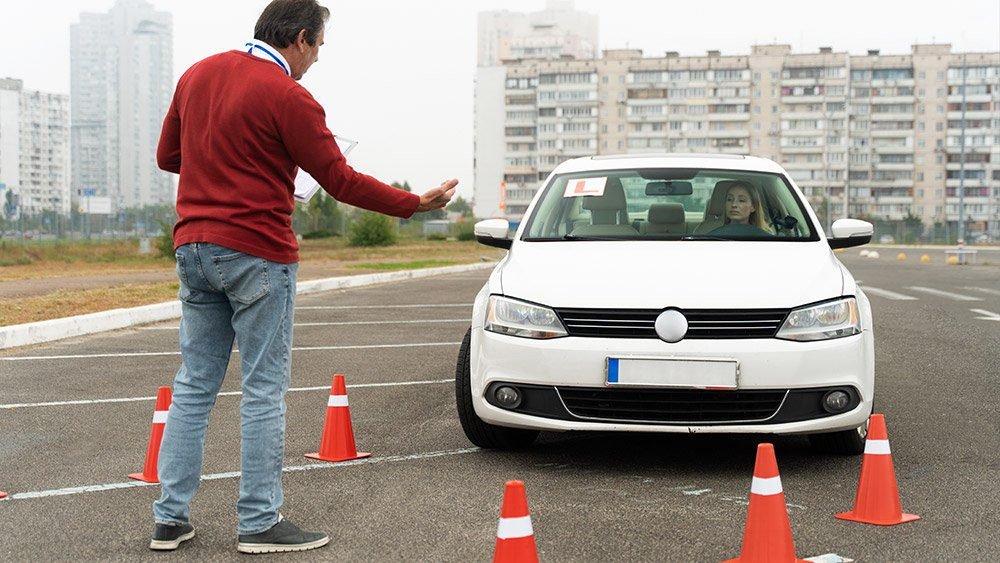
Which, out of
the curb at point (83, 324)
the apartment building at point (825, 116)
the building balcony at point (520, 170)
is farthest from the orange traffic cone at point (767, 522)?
the building balcony at point (520, 170)

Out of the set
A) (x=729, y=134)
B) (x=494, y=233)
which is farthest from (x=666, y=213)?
(x=729, y=134)

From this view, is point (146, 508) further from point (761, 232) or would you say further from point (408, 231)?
point (408, 231)

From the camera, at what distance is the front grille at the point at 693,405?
5.12 meters

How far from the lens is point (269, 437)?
13.3ft

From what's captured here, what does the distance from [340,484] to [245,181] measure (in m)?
1.69

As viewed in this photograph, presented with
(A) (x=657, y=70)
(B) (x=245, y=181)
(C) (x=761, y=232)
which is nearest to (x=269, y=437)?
(B) (x=245, y=181)

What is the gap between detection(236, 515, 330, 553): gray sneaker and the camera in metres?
4.03

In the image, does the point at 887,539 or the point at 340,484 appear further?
the point at 340,484

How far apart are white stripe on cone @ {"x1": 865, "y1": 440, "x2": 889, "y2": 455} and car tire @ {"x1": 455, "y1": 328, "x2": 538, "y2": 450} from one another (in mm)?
1753

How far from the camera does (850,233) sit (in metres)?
6.55

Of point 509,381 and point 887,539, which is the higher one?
point 509,381

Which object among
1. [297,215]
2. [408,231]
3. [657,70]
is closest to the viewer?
[297,215]

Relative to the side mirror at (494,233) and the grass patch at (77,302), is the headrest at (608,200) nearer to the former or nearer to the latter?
the side mirror at (494,233)

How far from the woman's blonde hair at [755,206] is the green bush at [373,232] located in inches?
1789
